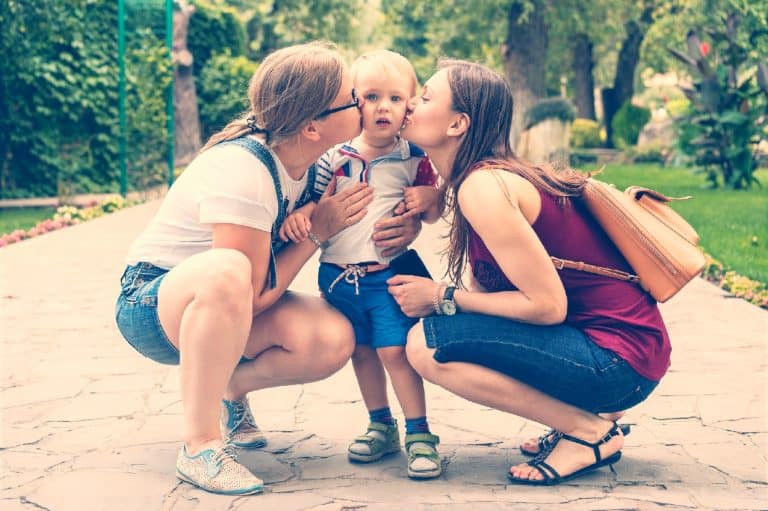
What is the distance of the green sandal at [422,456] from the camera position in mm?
3309

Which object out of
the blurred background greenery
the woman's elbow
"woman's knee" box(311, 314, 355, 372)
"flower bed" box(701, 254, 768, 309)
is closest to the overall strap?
"woman's knee" box(311, 314, 355, 372)

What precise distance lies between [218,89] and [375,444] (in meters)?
17.2

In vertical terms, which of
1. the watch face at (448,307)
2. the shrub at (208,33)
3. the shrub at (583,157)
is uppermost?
the watch face at (448,307)

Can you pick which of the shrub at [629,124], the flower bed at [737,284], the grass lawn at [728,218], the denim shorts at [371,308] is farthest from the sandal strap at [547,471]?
the shrub at [629,124]

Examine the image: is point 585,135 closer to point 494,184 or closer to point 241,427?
point 241,427

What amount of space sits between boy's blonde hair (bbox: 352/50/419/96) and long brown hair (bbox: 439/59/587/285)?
0.18 metres

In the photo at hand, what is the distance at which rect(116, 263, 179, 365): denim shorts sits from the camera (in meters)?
3.32

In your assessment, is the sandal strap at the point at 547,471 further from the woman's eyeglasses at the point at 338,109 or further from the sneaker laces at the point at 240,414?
the woman's eyeglasses at the point at 338,109

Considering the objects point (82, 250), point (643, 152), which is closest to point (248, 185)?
point (82, 250)

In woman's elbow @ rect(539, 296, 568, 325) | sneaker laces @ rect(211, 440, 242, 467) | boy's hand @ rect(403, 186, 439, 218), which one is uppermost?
boy's hand @ rect(403, 186, 439, 218)

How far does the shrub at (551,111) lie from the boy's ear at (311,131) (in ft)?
47.2

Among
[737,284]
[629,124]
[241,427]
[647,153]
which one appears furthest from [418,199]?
[629,124]

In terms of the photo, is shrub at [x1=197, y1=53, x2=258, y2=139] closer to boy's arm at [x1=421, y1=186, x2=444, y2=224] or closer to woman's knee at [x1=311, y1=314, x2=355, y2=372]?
boy's arm at [x1=421, y1=186, x2=444, y2=224]

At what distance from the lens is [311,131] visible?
3281 mm
